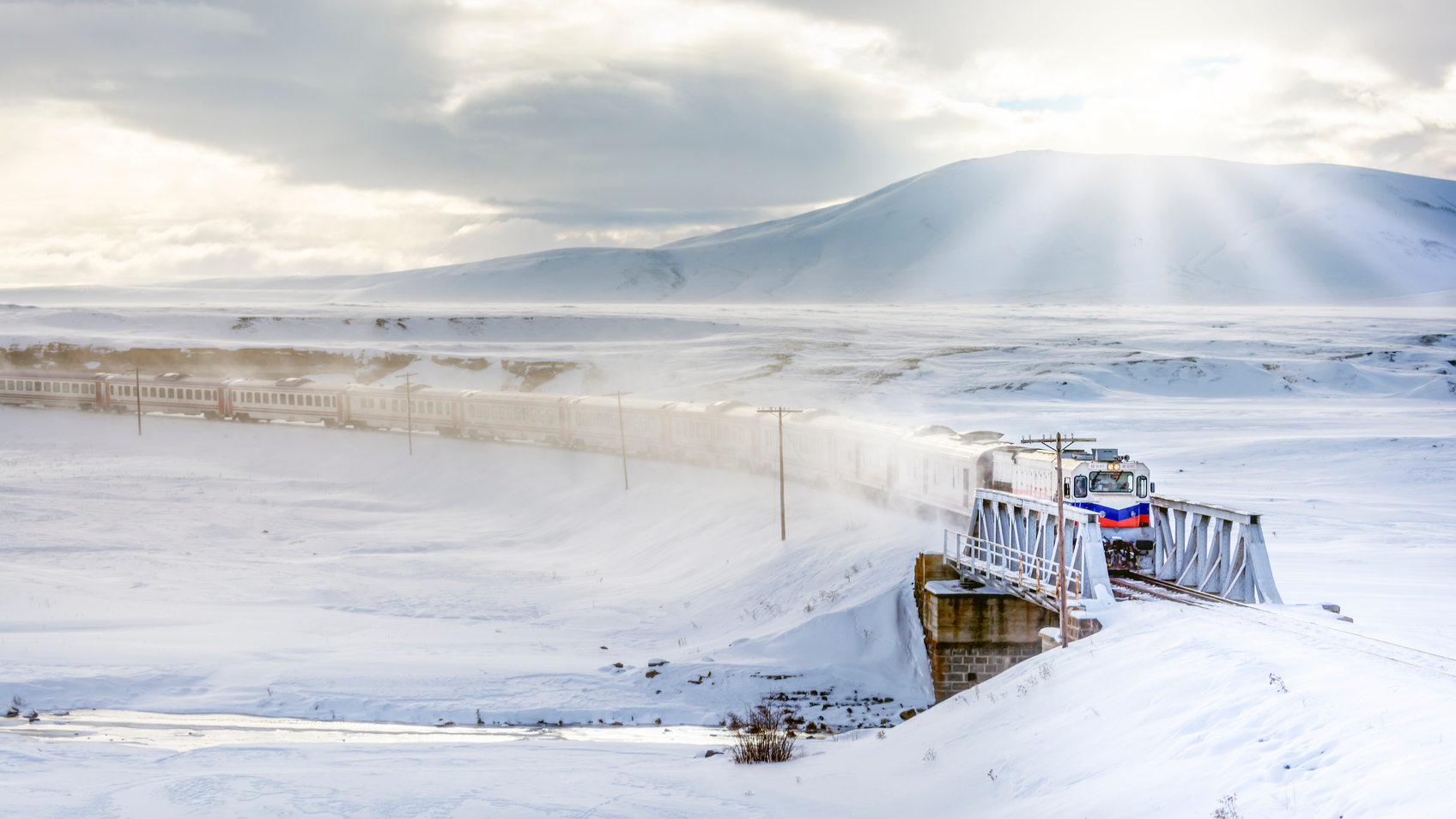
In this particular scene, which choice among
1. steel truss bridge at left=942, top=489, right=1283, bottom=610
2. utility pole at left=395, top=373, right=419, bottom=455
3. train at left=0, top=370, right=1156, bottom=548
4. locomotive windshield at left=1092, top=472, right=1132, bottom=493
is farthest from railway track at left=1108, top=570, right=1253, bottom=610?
utility pole at left=395, top=373, right=419, bottom=455

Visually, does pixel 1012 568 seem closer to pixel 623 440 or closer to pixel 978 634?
pixel 978 634

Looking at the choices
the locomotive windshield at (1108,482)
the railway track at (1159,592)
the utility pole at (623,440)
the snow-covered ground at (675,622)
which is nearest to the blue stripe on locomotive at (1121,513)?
the locomotive windshield at (1108,482)

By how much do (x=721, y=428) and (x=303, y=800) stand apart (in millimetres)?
31189

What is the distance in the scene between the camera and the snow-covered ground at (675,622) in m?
13.8

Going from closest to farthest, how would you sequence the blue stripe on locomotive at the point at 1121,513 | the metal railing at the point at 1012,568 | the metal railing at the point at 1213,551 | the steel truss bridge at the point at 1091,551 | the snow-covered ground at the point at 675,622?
1. the snow-covered ground at the point at 675,622
2. the metal railing at the point at 1213,551
3. the steel truss bridge at the point at 1091,551
4. the metal railing at the point at 1012,568
5. the blue stripe on locomotive at the point at 1121,513

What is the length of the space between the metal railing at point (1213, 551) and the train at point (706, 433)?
477 millimetres

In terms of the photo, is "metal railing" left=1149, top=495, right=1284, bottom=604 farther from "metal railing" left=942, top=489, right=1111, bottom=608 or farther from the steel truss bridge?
"metal railing" left=942, top=489, right=1111, bottom=608

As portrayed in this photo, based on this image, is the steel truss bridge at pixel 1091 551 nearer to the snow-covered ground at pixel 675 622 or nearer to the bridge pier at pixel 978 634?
the bridge pier at pixel 978 634

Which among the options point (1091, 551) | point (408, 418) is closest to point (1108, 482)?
point (1091, 551)

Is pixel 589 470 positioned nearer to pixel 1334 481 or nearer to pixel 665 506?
pixel 665 506

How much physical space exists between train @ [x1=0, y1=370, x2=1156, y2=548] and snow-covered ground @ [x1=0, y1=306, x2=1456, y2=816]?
4.87ft

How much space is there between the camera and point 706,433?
46.2 meters

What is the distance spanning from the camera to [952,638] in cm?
2400

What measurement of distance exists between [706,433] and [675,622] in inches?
644
